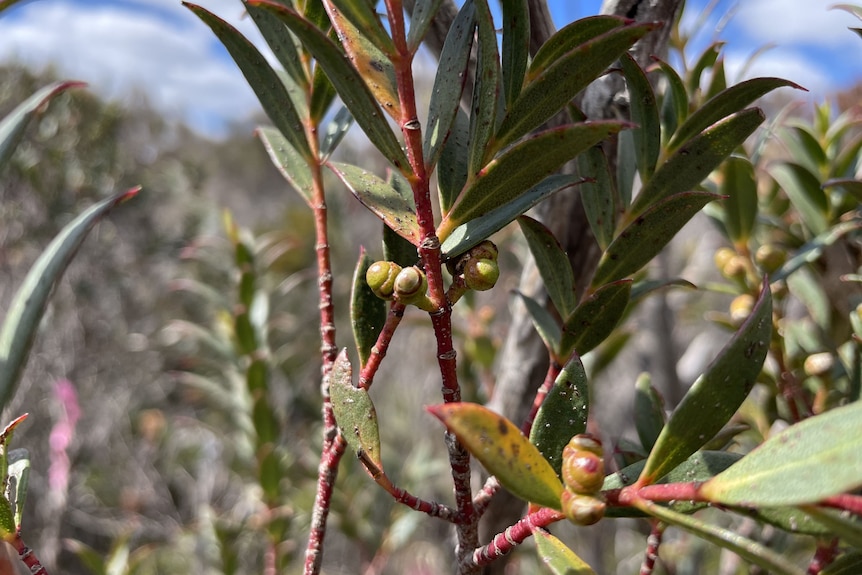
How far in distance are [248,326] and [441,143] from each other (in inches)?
39.4

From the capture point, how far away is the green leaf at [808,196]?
83cm

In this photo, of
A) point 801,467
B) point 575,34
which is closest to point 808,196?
point 575,34

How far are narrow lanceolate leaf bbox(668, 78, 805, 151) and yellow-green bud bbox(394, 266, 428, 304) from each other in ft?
0.87

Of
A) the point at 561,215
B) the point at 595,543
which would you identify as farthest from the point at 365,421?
the point at 595,543

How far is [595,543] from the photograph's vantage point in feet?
5.25

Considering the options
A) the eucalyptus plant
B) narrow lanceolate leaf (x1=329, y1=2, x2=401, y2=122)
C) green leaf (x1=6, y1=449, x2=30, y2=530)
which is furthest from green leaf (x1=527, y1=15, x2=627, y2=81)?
green leaf (x1=6, y1=449, x2=30, y2=530)

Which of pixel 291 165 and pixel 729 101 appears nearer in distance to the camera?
pixel 729 101

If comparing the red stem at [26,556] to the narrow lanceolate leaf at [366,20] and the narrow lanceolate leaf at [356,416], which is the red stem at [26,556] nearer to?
the narrow lanceolate leaf at [356,416]

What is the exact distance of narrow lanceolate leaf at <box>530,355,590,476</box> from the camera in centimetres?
43

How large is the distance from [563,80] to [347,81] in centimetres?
13

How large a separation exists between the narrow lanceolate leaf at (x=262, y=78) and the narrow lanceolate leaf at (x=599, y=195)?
25cm

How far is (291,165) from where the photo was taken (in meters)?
0.59

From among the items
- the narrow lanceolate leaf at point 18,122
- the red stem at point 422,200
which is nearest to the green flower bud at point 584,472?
the red stem at point 422,200

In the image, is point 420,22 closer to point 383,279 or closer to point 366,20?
point 366,20
